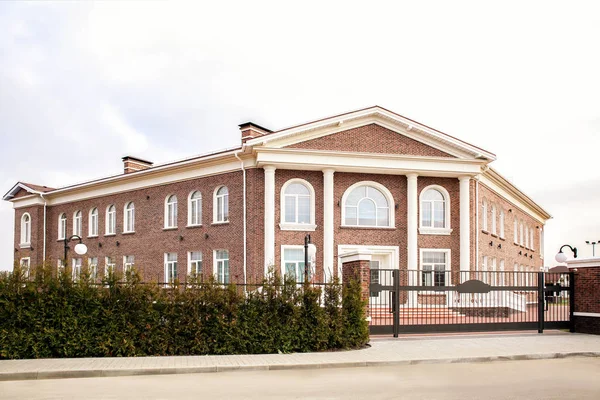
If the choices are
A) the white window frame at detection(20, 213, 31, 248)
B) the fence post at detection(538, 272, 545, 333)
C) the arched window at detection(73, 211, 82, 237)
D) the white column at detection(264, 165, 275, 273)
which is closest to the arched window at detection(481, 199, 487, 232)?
the white column at detection(264, 165, 275, 273)

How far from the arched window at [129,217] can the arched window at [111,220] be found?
1127 millimetres

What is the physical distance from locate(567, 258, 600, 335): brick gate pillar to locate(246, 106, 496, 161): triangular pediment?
9.71 metres

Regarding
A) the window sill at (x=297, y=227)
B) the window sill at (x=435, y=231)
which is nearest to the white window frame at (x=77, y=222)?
the window sill at (x=297, y=227)

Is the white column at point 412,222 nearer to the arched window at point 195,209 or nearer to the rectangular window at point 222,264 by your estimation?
the rectangular window at point 222,264

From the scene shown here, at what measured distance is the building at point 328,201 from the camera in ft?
89.2

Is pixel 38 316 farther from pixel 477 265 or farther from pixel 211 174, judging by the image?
pixel 477 265

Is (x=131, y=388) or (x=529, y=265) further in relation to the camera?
(x=529, y=265)

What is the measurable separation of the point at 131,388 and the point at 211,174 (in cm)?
1994

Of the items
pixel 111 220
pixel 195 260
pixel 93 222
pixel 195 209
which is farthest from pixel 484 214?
pixel 93 222

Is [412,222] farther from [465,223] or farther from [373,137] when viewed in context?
[373,137]

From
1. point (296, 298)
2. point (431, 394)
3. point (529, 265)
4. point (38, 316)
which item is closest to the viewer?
point (431, 394)

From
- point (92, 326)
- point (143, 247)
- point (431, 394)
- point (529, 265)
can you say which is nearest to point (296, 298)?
point (92, 326)

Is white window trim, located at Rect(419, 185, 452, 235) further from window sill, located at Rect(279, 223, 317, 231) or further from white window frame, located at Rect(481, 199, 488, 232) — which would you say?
window sill, located at Rect(279, 223, 317, 231)

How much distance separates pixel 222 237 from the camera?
95.3 feet
